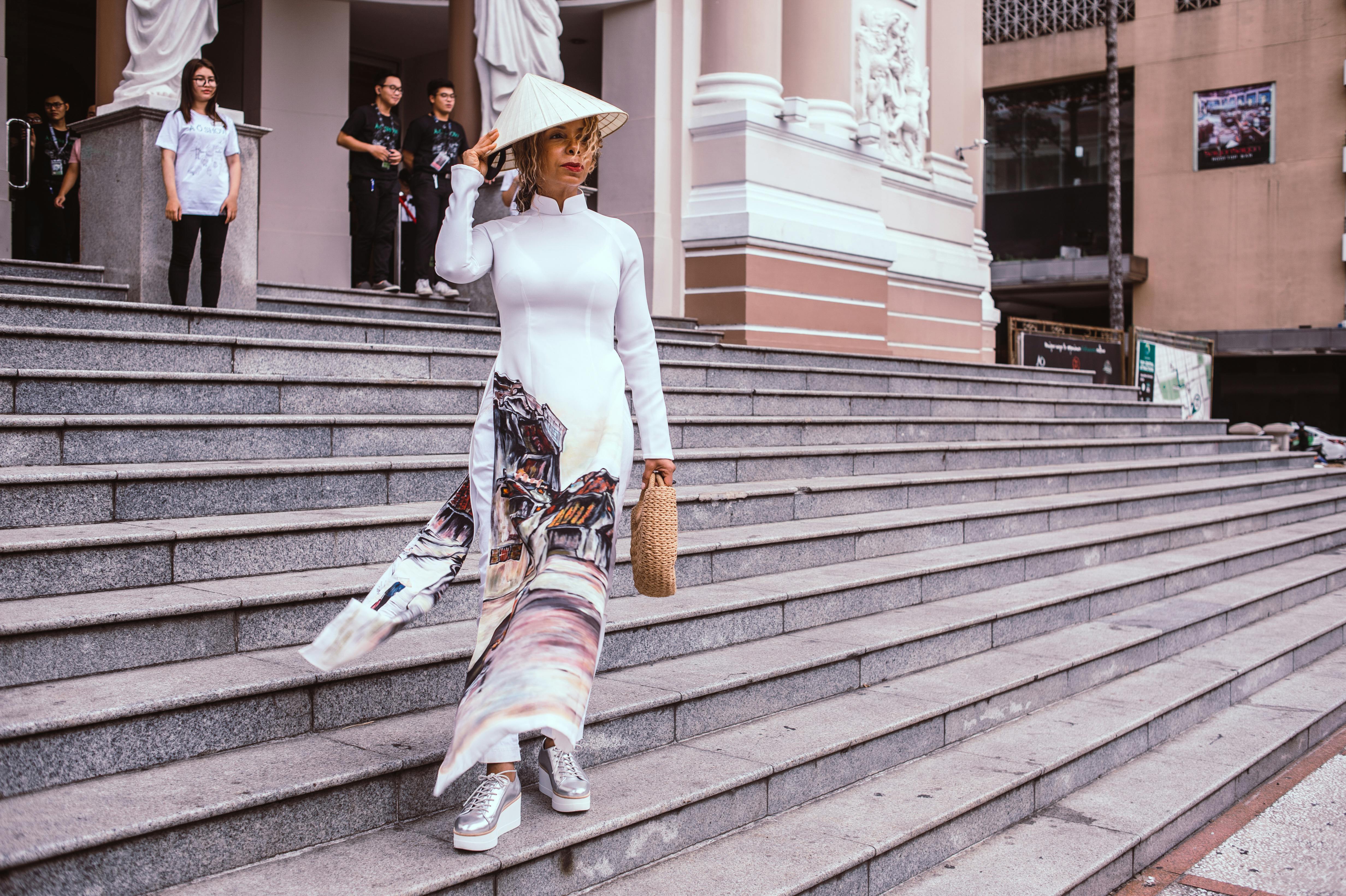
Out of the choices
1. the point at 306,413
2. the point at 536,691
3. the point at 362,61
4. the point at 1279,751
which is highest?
the point at 362,61

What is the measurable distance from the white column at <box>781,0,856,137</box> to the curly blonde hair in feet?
29.5

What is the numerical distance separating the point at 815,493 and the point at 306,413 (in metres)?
2.83

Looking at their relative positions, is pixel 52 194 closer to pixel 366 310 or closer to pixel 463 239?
pixel 366 310

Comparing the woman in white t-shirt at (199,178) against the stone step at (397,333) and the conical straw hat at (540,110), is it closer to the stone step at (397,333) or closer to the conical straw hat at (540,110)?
the stone step at (397,333)

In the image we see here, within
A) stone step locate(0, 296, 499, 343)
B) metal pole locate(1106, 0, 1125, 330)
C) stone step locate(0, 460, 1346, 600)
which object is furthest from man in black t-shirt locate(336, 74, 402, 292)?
metal pole locate(1106, 0, 1125, 330)

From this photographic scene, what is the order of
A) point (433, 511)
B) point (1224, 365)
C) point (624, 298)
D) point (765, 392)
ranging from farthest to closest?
point (1224, 365) < point (765, 392) < point (433, 511) < point (624, 298)

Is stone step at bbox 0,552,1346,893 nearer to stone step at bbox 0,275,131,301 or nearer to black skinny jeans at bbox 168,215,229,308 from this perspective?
black skinny jeans at bbox 168,215,229,308

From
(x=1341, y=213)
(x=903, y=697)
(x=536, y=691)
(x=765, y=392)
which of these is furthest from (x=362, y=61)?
(x=1341, y=213)

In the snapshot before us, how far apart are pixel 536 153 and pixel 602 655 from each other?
1.90 metres

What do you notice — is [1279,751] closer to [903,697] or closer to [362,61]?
[903,697]

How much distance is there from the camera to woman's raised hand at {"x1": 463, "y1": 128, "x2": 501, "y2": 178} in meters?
3.33

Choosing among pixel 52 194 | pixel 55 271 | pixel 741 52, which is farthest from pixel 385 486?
pixel 741 52

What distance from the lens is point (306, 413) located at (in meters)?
5.66

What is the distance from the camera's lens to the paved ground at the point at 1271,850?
163 inches
